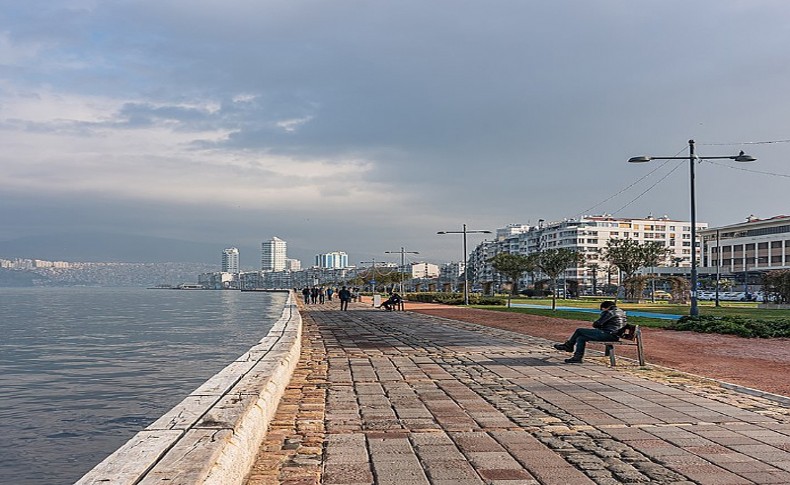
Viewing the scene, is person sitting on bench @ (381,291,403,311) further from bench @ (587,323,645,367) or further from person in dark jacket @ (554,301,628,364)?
bench @ (587,323,645,367)

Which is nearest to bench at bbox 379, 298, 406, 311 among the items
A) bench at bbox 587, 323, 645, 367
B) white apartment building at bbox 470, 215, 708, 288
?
bench at bbox 587, 323, 645, 367

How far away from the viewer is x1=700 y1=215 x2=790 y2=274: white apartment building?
8288 cm

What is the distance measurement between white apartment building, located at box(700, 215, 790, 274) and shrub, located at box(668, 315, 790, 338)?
62517 mm

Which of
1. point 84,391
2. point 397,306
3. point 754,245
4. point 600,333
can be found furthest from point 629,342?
point 754,245

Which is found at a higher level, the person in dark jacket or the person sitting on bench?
the person in dark jacket

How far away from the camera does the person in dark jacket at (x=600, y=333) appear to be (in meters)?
11.0

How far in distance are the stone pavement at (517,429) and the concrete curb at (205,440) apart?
255mm

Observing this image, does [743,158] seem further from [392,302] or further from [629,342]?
[392,302]

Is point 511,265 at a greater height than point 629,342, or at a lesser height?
greater

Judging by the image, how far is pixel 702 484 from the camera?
4.47 metres

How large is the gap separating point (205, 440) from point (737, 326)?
18246 millimetres

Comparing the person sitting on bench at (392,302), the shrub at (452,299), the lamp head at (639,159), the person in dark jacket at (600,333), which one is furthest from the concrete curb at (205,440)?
the shrub at (452,299)

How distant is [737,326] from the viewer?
1917 centimetres

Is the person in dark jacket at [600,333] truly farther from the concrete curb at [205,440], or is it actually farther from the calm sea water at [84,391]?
the calm sea water at [84,391]
